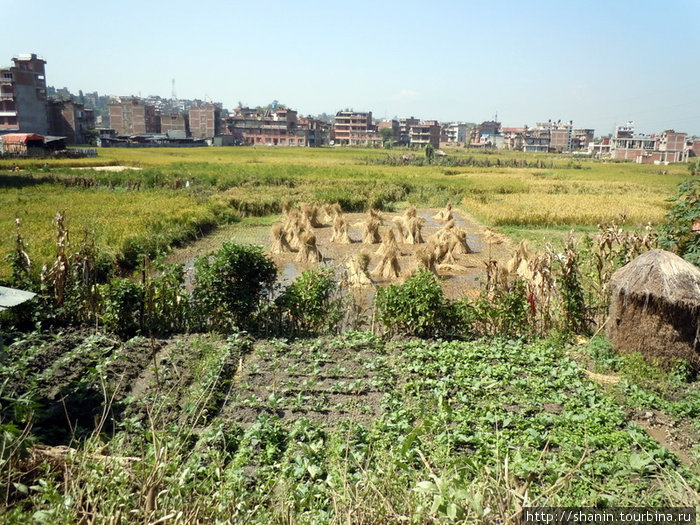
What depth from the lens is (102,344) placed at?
7.43m

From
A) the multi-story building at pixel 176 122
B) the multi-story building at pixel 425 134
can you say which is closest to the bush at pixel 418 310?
the multi-story building at pixel 176 122

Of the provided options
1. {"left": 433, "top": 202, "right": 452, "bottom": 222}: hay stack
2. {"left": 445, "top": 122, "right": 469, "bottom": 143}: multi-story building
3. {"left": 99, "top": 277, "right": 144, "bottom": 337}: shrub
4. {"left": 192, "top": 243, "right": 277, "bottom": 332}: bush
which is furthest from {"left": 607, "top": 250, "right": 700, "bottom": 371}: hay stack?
{"left": 445, "top": 122, "right": 469, "bottom": 143}: multi-story building

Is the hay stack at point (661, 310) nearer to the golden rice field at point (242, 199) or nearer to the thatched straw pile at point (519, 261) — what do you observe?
the thatched straw pile at point (519, 261)

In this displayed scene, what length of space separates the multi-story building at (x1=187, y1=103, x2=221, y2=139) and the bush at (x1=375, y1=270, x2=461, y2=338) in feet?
329

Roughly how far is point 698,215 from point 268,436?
7530 mm

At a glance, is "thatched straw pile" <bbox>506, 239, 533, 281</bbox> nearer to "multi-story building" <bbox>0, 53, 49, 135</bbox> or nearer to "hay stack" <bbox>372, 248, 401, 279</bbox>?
"hay stack" <bbox>372, 248, 401, 279</bbox>

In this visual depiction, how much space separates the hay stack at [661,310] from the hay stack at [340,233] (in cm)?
1180

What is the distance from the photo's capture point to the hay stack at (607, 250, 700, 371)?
21.5 ft

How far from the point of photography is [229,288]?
7883mm

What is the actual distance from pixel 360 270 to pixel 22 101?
6762cm

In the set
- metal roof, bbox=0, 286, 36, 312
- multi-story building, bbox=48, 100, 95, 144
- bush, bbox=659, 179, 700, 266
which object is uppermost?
multi-story building, bbox=48, 100, 95, 144

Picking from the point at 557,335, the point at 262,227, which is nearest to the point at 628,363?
the point at 557,335

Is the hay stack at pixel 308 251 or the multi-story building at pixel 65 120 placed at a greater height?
the multi-story building at pixel 65 120

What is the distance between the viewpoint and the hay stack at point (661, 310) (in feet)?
21.5
